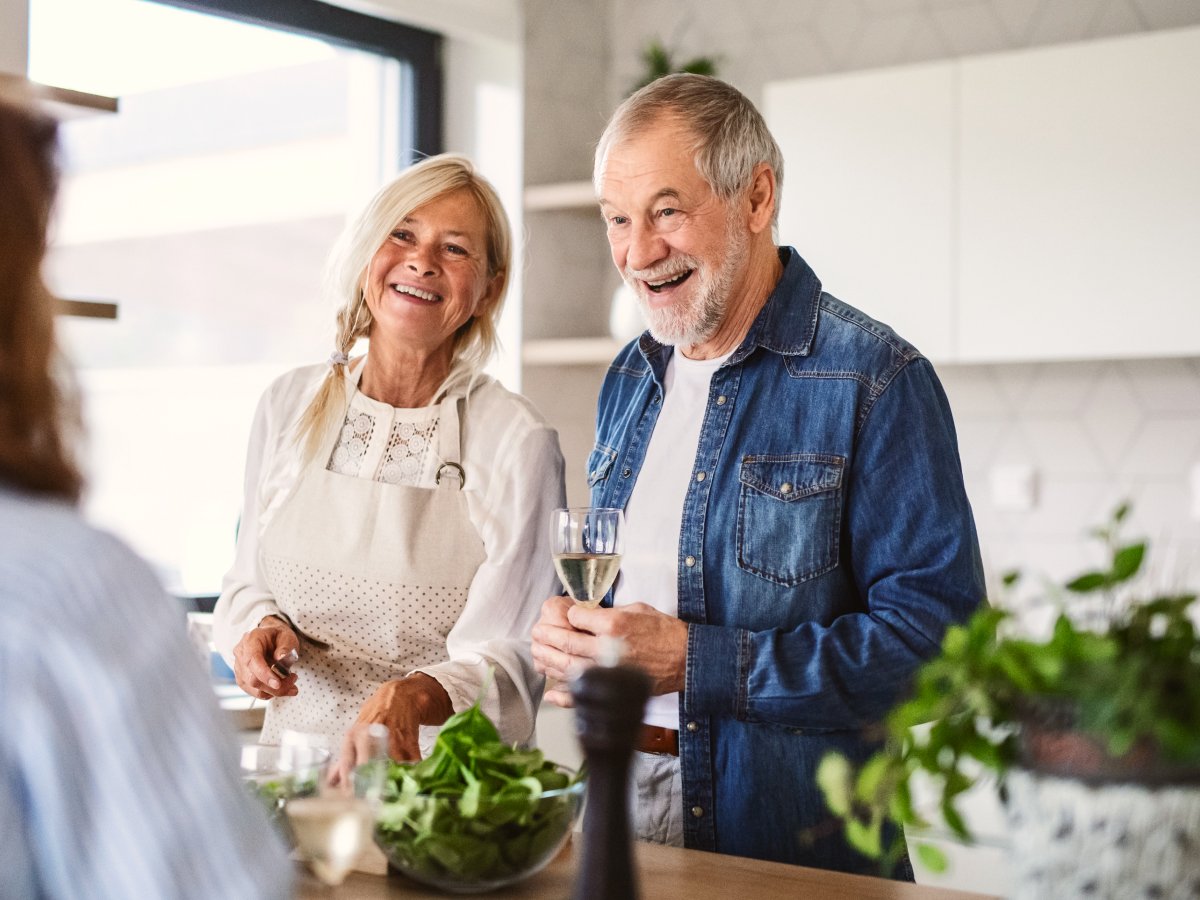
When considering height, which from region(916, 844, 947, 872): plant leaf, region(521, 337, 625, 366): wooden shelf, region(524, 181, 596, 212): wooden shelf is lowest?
region(916, 844, 947, 872): plant leaf

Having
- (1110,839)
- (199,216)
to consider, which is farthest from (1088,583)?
(199,216)

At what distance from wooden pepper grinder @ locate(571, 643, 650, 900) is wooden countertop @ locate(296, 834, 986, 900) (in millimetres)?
402

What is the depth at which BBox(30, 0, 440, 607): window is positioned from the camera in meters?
3.00

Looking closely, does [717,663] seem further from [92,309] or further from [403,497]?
[92,309]

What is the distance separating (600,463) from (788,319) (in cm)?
34

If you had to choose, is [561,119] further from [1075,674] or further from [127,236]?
[1075,674]

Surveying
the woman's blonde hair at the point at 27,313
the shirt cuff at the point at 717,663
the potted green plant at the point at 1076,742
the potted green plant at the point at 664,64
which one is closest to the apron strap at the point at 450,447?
the shirt cuff at the point at 717,663

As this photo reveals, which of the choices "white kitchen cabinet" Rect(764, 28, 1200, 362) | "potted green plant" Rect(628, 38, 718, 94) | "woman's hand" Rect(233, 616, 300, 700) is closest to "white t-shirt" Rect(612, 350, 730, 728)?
"woman's hand" Rect(233, 616, 300, 700)

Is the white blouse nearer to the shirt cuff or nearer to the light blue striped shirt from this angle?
the shirt cuff

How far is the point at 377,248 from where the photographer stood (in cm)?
205

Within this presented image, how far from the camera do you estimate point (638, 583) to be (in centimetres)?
180

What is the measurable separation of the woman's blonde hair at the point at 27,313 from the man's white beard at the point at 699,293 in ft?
3.78

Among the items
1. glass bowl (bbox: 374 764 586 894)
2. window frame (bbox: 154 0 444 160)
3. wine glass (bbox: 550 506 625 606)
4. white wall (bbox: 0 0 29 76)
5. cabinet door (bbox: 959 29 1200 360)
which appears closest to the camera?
glass bowl (bbox: 374 764 586 894)

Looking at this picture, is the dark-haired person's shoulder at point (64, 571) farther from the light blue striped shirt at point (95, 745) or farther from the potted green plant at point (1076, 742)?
the potted green plant at point (1076, 742)
